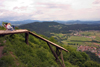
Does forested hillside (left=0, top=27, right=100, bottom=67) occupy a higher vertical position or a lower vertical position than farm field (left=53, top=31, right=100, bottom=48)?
higher

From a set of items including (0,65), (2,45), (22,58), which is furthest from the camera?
(2,45)

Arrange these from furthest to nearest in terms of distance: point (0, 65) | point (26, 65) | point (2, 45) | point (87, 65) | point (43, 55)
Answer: point (87, 65), point (43, 55), point (2, 45), point (26, 65), point (0, 65)

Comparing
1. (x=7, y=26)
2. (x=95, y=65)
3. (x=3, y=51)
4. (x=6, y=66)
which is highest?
(x=7, y=26)

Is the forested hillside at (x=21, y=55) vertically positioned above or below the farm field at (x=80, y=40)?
above

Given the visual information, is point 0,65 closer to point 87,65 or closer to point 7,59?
point 7,59

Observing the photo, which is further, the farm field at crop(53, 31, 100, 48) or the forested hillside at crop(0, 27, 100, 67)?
the farm field at crop(53, 31, 100, 48)

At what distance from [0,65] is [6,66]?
310 mm

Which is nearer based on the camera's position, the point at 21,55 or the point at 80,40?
the point at 21,55

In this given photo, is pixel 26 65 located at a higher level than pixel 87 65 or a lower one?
higher

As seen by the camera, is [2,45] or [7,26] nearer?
[2,45]

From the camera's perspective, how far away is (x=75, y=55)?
18.6 meters

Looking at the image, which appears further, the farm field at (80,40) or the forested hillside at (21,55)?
the farm field at (80,40)

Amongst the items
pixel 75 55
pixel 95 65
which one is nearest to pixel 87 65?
pixel 95 65

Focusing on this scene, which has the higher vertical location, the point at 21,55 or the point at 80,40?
the point at 21,55
